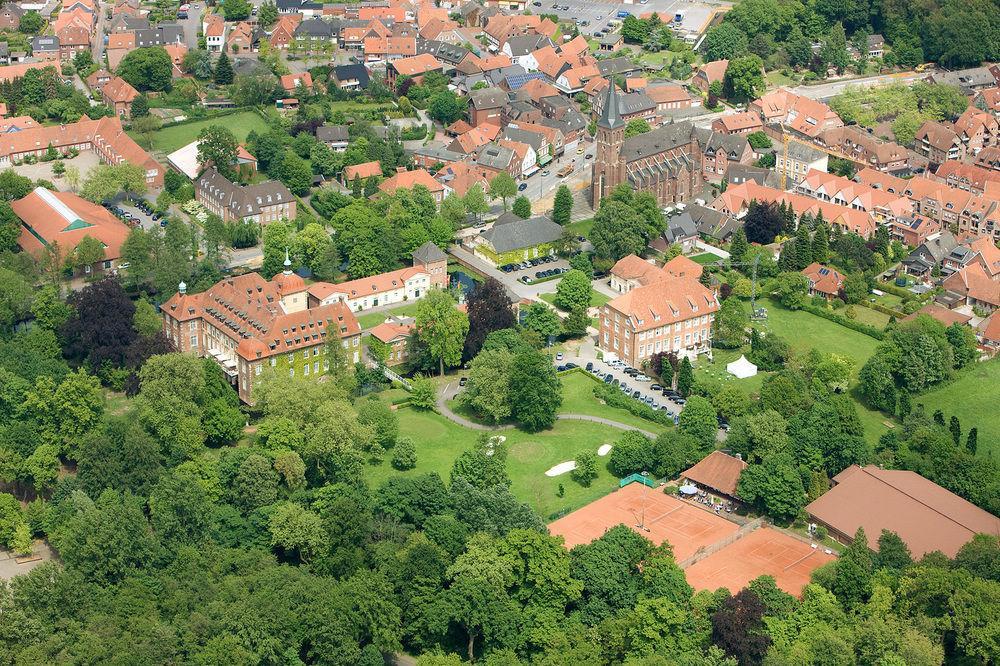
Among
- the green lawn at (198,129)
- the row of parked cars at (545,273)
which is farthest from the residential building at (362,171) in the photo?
the row of parked cars at (545,273)

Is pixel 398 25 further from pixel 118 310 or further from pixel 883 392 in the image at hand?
pixel 883 392

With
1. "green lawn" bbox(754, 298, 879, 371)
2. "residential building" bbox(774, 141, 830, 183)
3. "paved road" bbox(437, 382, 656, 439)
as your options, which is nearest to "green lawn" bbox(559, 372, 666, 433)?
"paved road" bbox(437, 382, 656, 439)

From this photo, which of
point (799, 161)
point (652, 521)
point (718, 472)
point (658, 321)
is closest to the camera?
point (652, 521)

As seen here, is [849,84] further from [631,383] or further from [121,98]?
[121,98]

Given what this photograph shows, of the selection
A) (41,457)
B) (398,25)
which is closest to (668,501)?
(41,457)

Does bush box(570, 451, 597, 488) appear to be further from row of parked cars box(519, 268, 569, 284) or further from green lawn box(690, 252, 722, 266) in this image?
green lawn box(690, 252, 722, 266)

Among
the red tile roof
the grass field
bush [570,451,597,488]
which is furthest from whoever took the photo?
the red tile roof

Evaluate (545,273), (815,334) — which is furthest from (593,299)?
(815,334)
